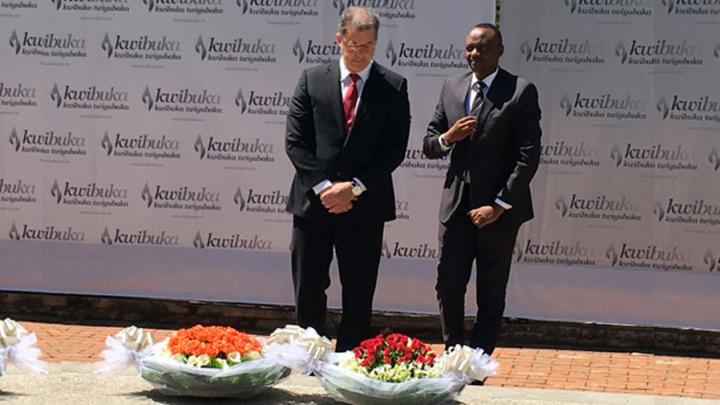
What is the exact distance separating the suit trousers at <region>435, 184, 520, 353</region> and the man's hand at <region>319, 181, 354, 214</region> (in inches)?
24.4

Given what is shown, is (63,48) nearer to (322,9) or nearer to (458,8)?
(322,9)

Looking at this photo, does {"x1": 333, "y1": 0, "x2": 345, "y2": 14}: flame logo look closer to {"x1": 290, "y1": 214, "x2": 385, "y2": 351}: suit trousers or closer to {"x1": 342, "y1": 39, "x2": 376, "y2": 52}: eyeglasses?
{"x1": 342, "y1": 39, "x2": 376, "y2": 52}: eyeglasses

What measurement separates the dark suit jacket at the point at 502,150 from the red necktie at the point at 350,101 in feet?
1.49

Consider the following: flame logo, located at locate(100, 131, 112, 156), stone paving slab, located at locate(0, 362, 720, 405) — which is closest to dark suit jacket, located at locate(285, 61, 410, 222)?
stone paving slab, located at locate(0, 362, 720, 405)

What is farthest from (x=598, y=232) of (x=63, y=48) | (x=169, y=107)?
(x=63, y=48)

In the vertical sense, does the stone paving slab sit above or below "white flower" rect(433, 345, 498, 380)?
below

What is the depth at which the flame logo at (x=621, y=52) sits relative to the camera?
832cm

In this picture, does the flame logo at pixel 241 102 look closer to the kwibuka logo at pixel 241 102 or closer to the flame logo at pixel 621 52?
the kwibuka logo at pixel 241 102

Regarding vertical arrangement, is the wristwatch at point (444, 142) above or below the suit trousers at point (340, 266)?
above

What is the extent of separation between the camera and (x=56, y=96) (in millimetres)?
9062

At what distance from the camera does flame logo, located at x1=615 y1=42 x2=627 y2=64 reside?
8.32m

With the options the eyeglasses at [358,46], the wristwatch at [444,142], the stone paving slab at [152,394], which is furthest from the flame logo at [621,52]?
the stone paving slab at [152,394]

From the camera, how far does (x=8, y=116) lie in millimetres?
9109

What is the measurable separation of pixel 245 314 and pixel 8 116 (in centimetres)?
208
